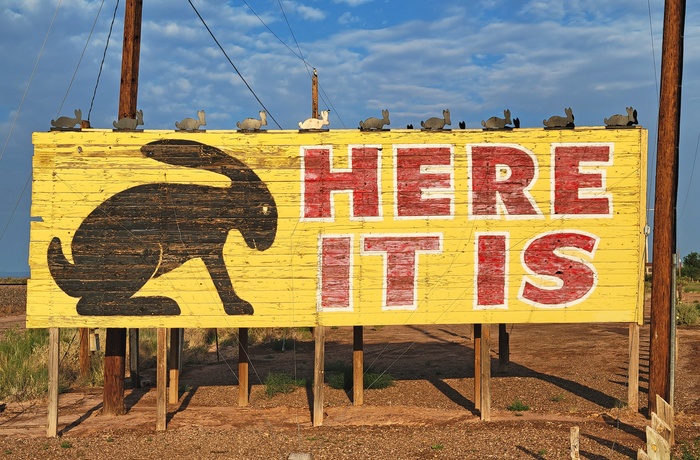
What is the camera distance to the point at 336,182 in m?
15.1

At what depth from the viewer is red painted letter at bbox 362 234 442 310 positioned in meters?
15.1

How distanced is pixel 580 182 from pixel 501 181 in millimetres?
1657

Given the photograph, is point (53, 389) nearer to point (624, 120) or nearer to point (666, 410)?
point (666, 410)

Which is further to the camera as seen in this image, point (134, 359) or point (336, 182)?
point (134, 359)

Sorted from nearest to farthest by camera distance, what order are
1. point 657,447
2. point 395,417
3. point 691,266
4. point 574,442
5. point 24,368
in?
1. point 657,447
2. point 574,442
3. point 395,417
4. point 24,368
5. point 691,266

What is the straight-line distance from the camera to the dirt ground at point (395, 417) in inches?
523

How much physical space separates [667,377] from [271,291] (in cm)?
845

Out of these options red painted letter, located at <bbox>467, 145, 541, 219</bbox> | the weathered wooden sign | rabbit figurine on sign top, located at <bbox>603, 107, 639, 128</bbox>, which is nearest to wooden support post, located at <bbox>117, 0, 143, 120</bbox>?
the weathered wooden sign

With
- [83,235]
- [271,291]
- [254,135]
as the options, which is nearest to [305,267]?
[271,291]

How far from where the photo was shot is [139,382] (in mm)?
20047

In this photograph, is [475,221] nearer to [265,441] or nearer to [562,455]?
[562,455]

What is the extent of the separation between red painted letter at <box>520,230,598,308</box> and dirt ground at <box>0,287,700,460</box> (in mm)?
2577

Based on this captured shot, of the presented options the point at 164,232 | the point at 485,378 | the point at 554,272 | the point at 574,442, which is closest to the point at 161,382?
the point at 164,232

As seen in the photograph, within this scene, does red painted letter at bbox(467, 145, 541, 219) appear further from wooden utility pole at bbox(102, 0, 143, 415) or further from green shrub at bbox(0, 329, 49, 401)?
green shrub at bbox(0, 329, 49, 401)
